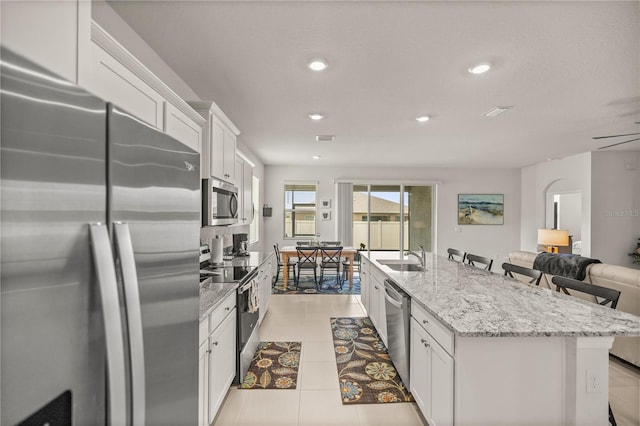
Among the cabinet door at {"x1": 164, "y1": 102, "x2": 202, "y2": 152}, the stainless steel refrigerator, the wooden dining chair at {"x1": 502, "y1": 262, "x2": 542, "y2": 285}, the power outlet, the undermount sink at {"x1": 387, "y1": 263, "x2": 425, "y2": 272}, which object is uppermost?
the cabinet door at {"x1": 164, "y1": 102, "x2": 202, "y2": 152}

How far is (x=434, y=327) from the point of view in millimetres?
1884

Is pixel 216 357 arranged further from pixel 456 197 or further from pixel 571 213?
pixel 571 213

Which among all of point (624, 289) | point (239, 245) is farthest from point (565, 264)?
point (239, 245)

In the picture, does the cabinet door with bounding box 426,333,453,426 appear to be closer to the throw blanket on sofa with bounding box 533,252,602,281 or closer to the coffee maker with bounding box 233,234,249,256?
the throw blanket on sofa with bounding box 533,252,602,281

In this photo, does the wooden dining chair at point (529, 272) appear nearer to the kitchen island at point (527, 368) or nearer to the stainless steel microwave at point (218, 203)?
the kitchen island at point (527, 368)

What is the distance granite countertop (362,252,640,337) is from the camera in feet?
5.20

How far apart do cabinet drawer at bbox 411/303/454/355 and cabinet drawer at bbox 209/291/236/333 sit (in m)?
1.33

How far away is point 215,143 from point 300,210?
515 cm

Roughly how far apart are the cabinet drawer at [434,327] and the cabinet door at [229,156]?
1984 millimetres

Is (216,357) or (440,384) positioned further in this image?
(216,357)

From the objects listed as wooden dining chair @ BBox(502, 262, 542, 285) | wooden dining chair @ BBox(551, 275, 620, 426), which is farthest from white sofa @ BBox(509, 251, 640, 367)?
wooden dining chair @ BBox(551, 275, 620, 426)

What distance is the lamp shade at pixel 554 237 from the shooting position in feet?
19.8

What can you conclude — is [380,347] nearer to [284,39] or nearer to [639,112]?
[284,39]

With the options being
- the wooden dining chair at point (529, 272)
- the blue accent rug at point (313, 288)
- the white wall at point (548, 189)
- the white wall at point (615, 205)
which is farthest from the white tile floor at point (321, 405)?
the white wall at point (548, 189)
